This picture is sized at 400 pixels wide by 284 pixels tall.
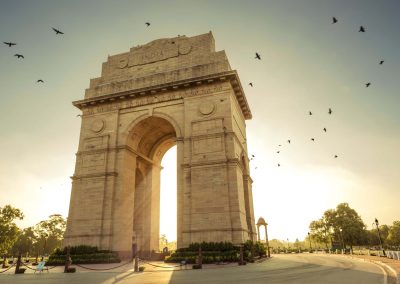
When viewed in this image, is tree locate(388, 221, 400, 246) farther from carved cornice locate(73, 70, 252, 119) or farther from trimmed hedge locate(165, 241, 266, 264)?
trimmed hedge locate(165, 241, 266, 264)

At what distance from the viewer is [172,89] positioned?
986 inches

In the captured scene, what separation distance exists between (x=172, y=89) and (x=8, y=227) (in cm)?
4460

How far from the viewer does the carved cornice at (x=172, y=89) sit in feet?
77.6

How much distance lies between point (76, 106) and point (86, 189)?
8.74m

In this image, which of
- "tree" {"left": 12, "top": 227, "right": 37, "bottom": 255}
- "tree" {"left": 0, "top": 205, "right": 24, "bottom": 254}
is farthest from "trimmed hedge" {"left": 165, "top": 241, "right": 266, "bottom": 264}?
"tree" {"left": 12, "top": 227, "right": 37, "bottom": 255}

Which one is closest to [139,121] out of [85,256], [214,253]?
[85,256]

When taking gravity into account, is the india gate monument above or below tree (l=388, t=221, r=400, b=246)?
above

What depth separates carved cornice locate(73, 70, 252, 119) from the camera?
23641mm

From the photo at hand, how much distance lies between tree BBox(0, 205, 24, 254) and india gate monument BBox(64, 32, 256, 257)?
1374 inches

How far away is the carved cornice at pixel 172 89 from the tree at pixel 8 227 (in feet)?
117

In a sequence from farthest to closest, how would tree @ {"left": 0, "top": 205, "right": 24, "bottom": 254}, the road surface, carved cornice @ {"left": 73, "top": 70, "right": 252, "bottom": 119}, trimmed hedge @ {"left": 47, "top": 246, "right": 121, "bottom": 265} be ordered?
tree @ {"left": 0, "top": 205, "right": 24, "bottom": 254}, carved cornice @ {"left": 73, "top": 70, "right": 252, "bottom": 119}, trimmed hedge @ {"left": 47, "top": 246, "right": 121, "bottom": 265}, the road surface

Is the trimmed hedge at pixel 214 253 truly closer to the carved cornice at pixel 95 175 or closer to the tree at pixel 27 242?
the carved cornice at pixel 95 175

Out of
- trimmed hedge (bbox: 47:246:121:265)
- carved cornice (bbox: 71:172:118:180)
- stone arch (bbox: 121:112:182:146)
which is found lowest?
trimmed hedge (bbox: 47:246:121:265)

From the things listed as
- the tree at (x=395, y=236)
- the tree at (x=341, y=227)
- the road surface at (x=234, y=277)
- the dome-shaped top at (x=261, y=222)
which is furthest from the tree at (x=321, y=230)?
the road surface at (x=234, y=277)
